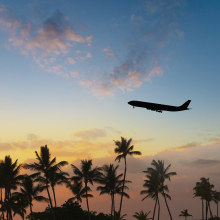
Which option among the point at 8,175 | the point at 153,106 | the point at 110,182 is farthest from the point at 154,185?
the point at 8,175

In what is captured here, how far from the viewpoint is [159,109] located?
3691 centimetres

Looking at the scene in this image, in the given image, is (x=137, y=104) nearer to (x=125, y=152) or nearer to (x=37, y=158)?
(x=125, y=152)

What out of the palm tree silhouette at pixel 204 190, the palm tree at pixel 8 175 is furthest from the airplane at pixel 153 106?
the palm tree silhouette at pixel 204 190

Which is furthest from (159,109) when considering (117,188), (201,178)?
(201,178)

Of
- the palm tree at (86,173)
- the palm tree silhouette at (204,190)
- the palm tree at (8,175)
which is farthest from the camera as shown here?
the palm tree silhouette at (204,190)

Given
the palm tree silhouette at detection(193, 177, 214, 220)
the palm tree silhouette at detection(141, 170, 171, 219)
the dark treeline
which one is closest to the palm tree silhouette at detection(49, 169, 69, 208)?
the dark treeline

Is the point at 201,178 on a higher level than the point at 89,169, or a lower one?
lower

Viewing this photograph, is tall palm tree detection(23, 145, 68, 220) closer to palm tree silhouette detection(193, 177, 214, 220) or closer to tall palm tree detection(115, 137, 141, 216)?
tall palm tree detection(115, 137, 141, 216)

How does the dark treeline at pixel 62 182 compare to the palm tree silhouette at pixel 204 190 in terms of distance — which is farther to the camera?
the palm tree silhouette at pixel 204 190

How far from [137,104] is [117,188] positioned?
20730 millimetres

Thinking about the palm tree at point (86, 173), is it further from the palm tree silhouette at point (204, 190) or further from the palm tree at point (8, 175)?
the palm tree silhouette at point (204, 190)

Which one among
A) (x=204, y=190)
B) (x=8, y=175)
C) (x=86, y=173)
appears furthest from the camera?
(x=204, y=190)

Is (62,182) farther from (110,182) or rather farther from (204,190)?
(204,190)

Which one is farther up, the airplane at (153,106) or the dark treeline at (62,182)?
the airplane at (153,106)
